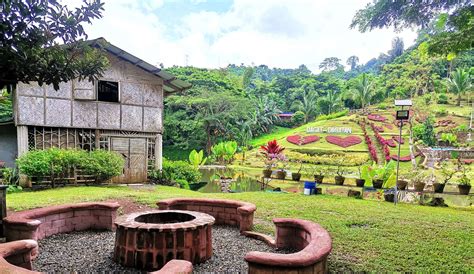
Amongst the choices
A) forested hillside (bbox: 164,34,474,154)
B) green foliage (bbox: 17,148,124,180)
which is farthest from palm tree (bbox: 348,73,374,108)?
green foliage (bbox: 17,148,124,180)

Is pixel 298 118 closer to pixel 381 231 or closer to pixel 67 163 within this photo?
pixel 67 163

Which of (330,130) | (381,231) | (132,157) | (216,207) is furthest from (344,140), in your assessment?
(216,207)

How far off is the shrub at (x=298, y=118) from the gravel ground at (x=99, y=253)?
44882 mm

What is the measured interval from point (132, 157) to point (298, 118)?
126 ft

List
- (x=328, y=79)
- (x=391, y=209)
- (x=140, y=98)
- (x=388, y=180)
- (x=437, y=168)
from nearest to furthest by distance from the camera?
(x=391, y=209), (x=388, y=180), (x=140, y=98), (x=437, y=168), (x=328, y=79)

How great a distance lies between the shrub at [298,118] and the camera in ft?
163

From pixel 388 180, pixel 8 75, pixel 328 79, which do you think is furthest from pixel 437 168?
pixel 328 79

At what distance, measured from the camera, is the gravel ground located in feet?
13.6

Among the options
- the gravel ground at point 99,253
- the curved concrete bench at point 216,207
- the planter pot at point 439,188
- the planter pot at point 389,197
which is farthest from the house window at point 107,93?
the planter pot at point 439,188

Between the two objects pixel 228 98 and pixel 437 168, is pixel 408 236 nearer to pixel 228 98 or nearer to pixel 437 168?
pixel 437 168

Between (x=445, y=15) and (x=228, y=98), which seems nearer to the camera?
(x=445, y=15)

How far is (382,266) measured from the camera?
4109mm

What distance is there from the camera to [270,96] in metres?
53.0

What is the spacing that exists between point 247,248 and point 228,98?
2613cm
